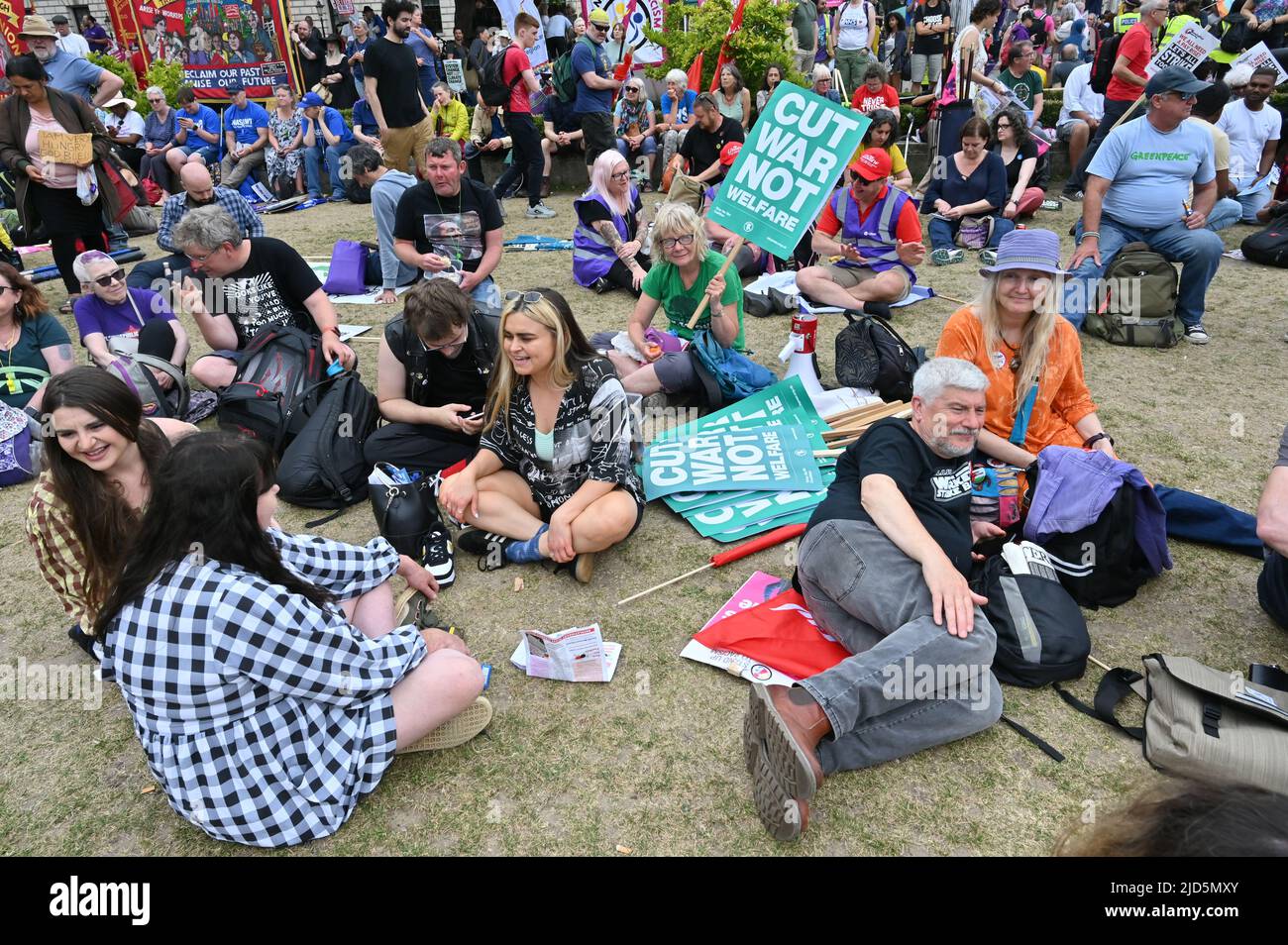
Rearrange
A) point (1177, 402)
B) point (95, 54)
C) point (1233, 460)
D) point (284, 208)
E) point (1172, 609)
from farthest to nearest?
point (95, 54), point (284, 208), point (1177, 402), point (1233, 460), point (1172, 609)

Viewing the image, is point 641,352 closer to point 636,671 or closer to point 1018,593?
point 636,671

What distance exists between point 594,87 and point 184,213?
624cm

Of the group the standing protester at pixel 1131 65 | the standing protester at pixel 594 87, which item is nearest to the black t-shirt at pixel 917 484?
the standing protester at pixel 1131 65

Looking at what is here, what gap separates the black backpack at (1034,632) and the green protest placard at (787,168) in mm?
2632

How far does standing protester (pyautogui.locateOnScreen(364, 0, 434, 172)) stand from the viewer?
28.6 ft

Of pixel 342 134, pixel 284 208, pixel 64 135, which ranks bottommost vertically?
pixel 284 208

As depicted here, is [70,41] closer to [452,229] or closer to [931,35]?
[452,229]

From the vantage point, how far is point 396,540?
3.92 metres

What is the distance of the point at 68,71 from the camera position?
775 centimetres

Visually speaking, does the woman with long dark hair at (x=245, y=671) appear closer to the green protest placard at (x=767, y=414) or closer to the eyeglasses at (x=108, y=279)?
the green protest placard at (x=767, y=414)

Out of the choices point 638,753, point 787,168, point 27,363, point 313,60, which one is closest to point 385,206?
point 27,363

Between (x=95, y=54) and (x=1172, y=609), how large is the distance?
18.9 metres

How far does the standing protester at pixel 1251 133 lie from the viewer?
27.9 ft

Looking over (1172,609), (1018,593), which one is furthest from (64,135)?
(1172,609)
